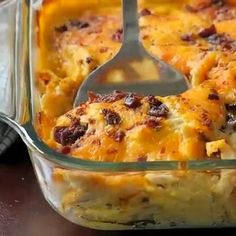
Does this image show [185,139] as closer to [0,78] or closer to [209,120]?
[209,120]

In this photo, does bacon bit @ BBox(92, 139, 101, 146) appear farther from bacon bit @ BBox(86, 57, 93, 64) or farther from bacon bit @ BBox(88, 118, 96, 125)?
bacon bit @ BBox(86, 57, 93, 64)

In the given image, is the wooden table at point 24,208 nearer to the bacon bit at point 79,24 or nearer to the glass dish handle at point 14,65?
the glass dish handle at point 14,65

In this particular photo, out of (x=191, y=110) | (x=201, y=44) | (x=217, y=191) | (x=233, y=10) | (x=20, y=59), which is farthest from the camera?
(x=233, y=10)

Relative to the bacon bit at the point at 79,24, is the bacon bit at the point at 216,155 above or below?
below

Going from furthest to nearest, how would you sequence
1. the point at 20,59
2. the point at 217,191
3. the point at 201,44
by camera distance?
the point at 201,44 < the point at 20,59 < the point at 217,191

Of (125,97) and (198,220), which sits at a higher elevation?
(125,97)

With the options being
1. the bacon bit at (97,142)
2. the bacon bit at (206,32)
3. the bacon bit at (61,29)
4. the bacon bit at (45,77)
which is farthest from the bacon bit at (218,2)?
the bacon bit at (97,142)

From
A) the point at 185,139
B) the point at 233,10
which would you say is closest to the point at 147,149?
the point at 185,139
